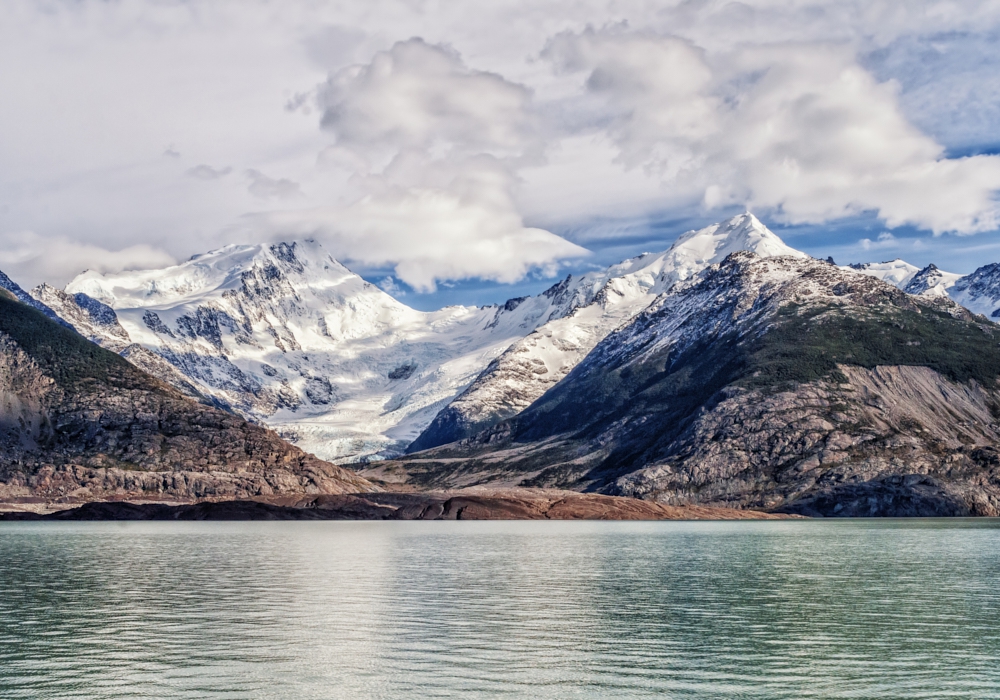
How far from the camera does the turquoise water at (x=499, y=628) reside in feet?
137

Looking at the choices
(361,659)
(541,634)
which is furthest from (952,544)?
(361,659)

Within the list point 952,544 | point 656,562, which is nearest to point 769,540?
point 952,544

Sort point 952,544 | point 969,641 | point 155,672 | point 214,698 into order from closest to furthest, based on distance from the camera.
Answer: point 214,698 → point 155,672 → point 969,641 → point 952,544

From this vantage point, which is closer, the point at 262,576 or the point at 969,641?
the point at 969,641

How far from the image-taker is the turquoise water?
41.7 meters

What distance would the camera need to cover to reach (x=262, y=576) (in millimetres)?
88812

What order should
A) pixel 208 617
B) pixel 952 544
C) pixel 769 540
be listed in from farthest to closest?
pixel 769 540 → pixel 952 544 → pixel 208 617

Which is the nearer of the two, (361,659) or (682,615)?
(361,659)

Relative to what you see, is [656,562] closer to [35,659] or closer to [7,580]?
[7,580]

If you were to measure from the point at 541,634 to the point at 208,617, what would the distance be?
21308mm

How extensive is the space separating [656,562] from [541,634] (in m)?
55.4

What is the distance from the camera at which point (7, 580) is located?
3258 inches

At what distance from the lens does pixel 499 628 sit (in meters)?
56.3

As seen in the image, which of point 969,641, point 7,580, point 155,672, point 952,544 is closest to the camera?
point 155,672
